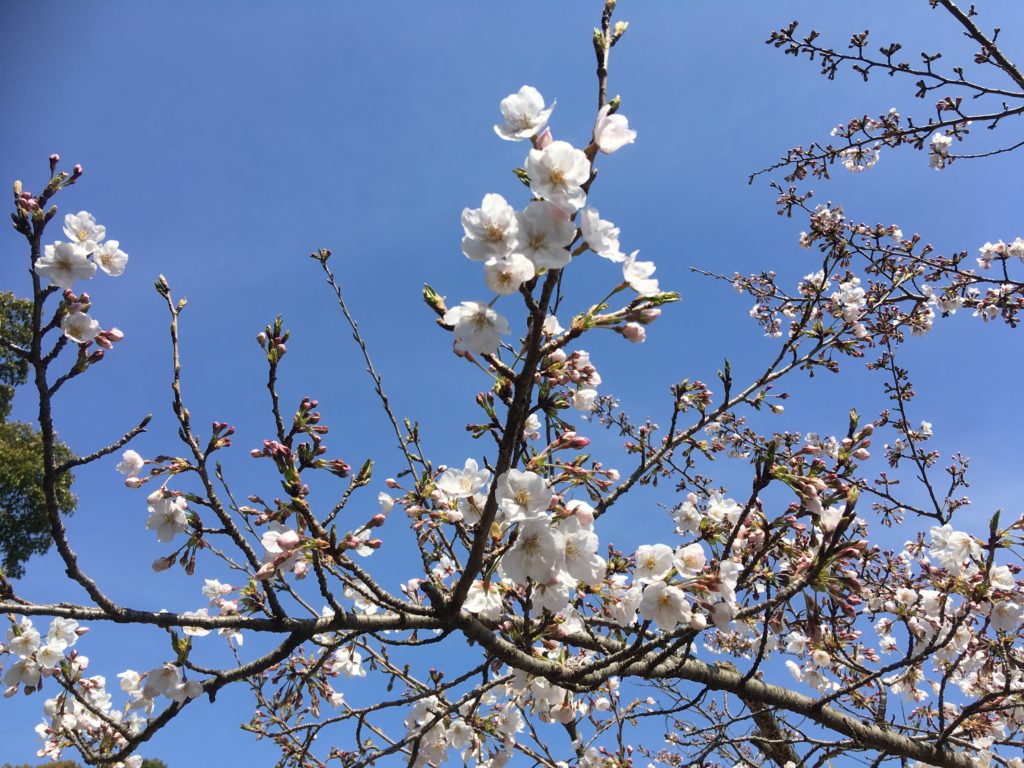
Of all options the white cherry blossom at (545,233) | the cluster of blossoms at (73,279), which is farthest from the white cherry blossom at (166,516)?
the white cherry blossom at (545,233)

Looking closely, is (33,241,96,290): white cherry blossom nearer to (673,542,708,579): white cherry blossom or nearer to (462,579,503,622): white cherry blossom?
(462,579,503,622): white cherry blossom

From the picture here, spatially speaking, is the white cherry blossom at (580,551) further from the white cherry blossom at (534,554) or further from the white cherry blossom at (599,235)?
the white cherry blossom at (599,235)

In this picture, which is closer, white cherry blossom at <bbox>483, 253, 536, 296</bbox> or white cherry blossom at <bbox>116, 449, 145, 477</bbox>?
white cherry blossom at <bbox>483, 253, 536, 296</bbox>

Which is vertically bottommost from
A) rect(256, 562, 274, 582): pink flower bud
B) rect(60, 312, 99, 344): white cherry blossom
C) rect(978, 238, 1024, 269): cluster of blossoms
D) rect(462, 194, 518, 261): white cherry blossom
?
rect(256, 562, 274, 582): pink flower bud

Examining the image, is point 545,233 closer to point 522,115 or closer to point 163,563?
point 522,115

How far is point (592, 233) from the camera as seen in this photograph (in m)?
1.50

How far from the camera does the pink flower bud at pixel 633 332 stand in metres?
1.60

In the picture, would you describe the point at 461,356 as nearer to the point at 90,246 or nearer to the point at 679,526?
the point at 90,246

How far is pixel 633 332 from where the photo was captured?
1610mm

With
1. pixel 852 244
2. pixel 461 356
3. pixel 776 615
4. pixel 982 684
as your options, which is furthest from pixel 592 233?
pixel 852 244

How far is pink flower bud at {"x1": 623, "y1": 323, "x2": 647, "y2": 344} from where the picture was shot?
1604mm

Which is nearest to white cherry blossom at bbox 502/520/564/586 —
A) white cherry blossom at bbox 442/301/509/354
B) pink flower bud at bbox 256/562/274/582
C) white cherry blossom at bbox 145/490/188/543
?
white cherry blossom at bbox 442/301/509/354

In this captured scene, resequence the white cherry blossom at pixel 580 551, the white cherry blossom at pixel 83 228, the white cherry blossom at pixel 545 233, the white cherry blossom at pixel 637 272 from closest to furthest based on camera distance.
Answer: the white cherry blossom at pixel 545 233
the white cherry blossom at pixel 637 272
the white cherry blossom at pixel 580 551
the white cherry blossom at pixel 83 228

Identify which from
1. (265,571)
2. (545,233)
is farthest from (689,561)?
(265,571)
